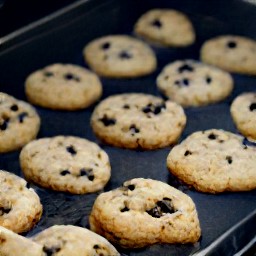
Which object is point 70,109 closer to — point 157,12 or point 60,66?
point 60,66

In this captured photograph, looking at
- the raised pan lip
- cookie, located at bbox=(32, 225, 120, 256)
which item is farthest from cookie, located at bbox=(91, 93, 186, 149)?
cookie, located at bbox=(32, 225, 120, 256)

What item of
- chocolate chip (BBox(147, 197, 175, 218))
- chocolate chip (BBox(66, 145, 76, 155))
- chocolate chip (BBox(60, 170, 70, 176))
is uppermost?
chocolate chip (BBox(66, 145, 76, 155))

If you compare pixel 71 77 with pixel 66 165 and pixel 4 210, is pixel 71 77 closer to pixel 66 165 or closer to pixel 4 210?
pixel 66 165

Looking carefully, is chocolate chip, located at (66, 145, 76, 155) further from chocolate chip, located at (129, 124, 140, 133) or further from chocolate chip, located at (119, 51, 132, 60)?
chocolate chip, located at (119, 51, 132, 60)

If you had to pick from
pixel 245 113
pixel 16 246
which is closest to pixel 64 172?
pixel 16 246

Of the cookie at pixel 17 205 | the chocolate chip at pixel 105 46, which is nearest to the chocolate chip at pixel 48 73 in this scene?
the chocolate chip at pixel 105 46

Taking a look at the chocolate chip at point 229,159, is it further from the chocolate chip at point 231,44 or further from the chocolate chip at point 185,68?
the chocolate chip at point 231,44
